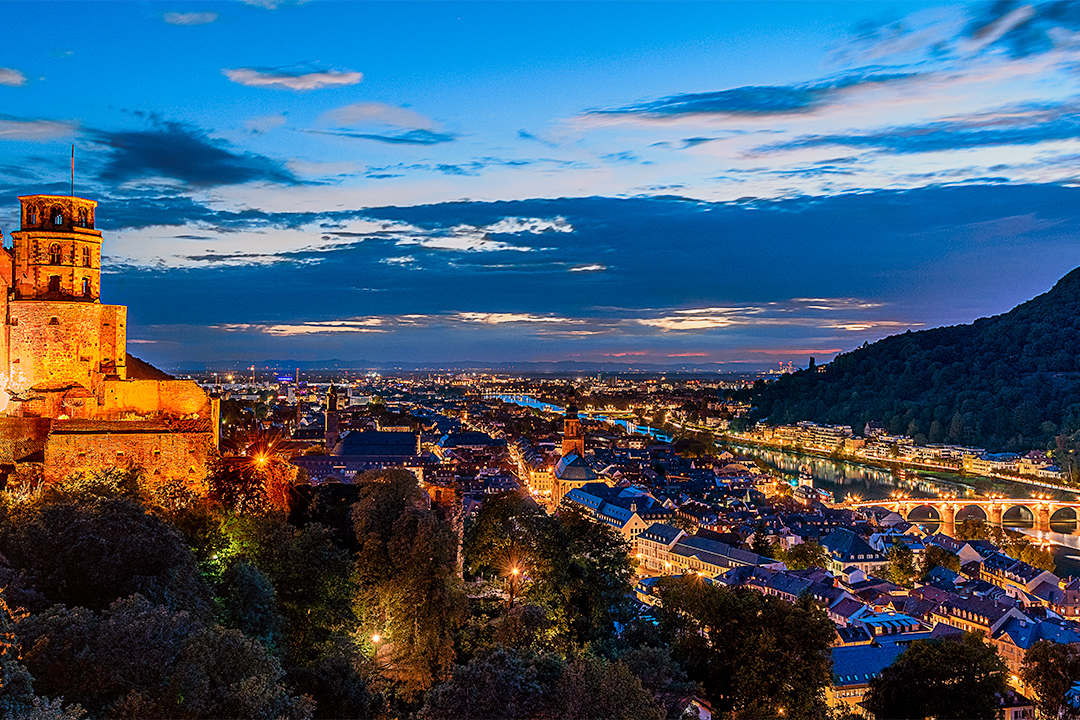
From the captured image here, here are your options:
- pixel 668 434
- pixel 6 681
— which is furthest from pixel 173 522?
pixel 668 434

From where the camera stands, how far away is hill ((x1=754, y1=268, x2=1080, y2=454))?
289 ft

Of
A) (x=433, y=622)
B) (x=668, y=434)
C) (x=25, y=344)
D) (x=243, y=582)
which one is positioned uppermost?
(x=25, y=344)

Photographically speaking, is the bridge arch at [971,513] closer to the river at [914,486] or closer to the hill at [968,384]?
the river at [914,486]

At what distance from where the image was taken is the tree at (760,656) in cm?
1526

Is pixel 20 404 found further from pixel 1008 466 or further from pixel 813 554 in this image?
pixel 1008 466

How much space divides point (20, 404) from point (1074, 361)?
367 ft

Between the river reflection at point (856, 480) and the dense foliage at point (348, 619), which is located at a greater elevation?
the dense foliage at point (348, 619)

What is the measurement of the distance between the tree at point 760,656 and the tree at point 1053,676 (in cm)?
554

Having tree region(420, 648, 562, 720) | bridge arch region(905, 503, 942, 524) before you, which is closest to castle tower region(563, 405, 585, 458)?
bridge arch region(905, 503, 942, 524)

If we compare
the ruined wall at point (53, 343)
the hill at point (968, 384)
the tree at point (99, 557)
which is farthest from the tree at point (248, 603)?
the hill at point (968, 384)

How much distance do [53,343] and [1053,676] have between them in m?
20.7

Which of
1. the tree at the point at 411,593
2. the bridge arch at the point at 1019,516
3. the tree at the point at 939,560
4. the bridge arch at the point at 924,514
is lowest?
the bridge arch at the point at 1019,516

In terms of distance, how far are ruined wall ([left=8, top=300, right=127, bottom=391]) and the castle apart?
0.6 inches

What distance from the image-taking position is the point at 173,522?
12242 mm
